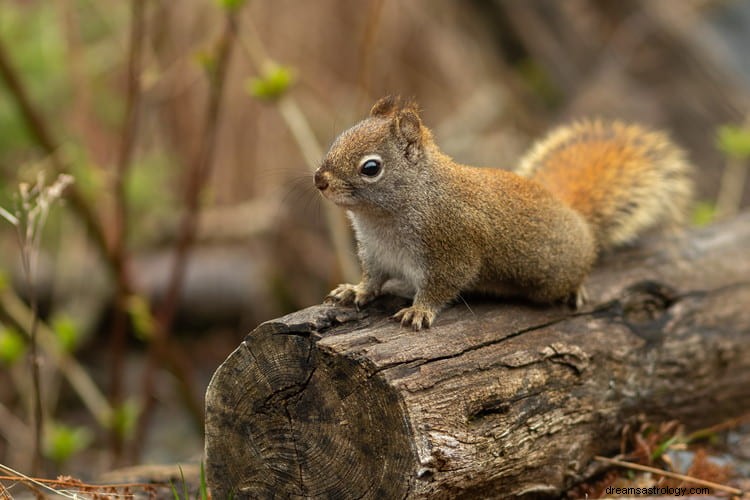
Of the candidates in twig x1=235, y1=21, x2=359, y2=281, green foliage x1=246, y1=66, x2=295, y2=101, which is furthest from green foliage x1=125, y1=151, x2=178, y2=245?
green foliage x1=246, y1=66, x2=295, y2=101

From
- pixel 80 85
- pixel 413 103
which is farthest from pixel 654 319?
pixel 80 85

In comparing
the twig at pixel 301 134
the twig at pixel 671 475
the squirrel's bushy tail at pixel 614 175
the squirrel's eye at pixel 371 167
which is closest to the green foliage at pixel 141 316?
the twig at pixel 301 134

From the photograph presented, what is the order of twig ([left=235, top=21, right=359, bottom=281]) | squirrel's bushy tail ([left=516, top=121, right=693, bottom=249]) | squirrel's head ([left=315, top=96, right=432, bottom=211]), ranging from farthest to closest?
twig ([left=235, top=21, right=359, bottom=281]) < squirrel's bushy tail ([left=516, top=121, right=693, bottom=249]) < squirrel's head ([left=315, top=96, right=432, bottom=211])

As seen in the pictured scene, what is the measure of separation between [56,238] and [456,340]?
5.33 metres

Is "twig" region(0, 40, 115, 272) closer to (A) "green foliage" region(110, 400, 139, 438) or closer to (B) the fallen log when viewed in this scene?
(A) "green foliage" region(110, 400, 139, 438)

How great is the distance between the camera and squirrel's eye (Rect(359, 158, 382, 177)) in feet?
9.93

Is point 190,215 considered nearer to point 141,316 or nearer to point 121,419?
point 141,316

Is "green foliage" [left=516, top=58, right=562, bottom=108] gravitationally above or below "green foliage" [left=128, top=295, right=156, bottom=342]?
above

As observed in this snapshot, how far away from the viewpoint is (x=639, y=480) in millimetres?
3201

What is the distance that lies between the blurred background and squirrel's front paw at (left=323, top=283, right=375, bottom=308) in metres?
2.87

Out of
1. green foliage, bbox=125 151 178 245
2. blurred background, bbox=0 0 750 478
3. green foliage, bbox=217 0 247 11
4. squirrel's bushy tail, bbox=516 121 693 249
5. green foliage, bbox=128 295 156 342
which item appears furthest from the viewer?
green foliage, bbox=125 151 178 245

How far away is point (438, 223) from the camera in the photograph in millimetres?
3166

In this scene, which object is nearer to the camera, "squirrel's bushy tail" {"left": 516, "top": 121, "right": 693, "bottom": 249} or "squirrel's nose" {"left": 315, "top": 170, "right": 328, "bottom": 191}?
"squirrel's nose" {"left": 315, "top": 170, "right": 328, "bottom": 191}

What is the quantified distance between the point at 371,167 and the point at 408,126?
0.24 metres
